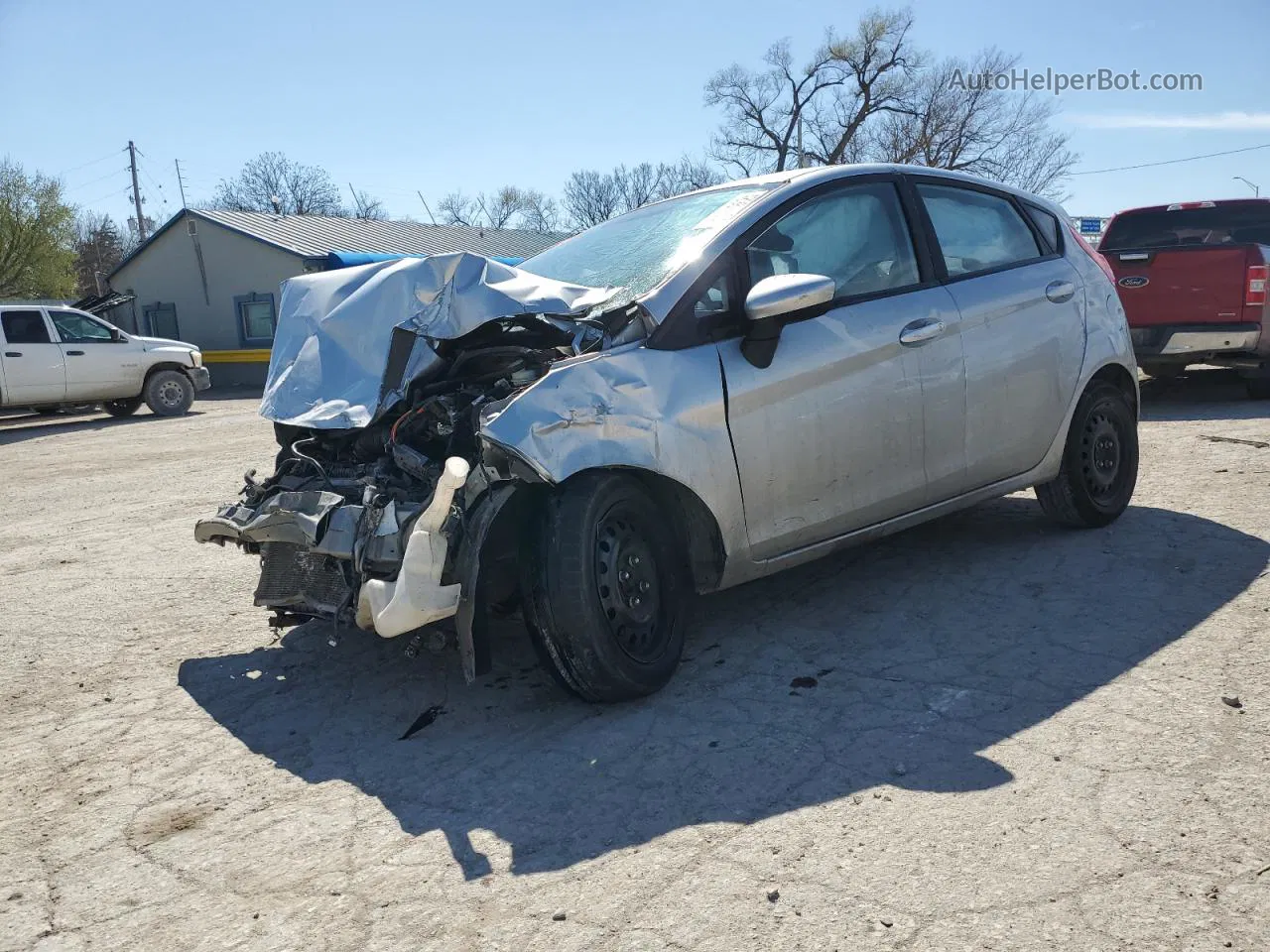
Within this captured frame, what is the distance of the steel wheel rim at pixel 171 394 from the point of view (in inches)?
692

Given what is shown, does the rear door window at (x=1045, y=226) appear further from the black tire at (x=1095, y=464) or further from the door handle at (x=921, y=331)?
the door handle at (x=921, y=331)

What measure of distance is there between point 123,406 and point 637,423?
1671cm

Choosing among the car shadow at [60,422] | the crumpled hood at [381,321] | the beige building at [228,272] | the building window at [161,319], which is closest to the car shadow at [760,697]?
the crumpled hood at [381,321]

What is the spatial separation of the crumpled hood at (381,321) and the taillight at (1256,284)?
25.4 ft

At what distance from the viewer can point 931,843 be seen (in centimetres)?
261

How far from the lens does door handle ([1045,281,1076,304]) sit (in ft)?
16.3

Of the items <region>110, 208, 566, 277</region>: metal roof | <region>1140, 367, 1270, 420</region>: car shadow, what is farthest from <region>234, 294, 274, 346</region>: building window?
<region>1140, 367, 1270, 420</region>: car shadow

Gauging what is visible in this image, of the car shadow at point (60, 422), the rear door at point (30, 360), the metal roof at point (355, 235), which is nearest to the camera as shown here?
the car shadow at point (60, 422)

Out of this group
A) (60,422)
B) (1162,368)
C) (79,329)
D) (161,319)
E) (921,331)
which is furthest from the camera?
(161,319)

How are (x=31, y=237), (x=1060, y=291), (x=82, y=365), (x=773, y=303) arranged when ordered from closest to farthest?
→ (x=773, y=303), (x=1060, y=291), (x=82, y=365), (x=31, y=237)

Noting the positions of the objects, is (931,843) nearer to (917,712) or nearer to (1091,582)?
(917,712)

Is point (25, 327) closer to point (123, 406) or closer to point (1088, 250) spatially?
point (123, 406)

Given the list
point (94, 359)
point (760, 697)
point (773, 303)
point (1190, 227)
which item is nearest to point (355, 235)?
point (94, 359)

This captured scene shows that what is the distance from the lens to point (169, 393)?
1769 centimetres
